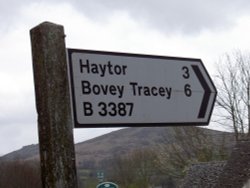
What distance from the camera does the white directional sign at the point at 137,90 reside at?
3650 millimetres

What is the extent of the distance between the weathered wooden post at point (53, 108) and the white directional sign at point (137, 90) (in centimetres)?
9

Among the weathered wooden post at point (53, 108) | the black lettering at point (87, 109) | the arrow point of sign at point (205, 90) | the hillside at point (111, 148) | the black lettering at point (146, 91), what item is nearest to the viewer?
the weathered wooden post at point (53, 108)

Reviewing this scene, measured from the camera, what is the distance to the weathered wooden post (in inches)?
136

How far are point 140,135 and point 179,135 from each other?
68.6m

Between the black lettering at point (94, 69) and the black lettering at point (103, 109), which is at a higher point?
the black lettering at point (94, 69)

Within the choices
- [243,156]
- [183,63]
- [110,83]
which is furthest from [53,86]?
[243,156]

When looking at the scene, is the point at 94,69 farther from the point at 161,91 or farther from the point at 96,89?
the point at 161,91

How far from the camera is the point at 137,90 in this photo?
3842 mm

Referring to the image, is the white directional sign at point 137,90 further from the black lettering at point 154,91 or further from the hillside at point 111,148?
the hillside at point 111,148

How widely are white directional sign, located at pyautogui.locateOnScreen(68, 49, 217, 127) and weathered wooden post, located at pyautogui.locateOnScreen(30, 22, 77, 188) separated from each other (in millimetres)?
87

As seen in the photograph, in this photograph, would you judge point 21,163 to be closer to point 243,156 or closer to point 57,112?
point 243,156

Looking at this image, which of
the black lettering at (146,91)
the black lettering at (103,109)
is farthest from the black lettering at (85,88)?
the black lettering at (146,91)

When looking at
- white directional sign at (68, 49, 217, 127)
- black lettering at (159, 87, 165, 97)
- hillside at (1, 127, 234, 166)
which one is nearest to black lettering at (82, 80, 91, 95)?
white directional sign at (68, 49, 217, 127)

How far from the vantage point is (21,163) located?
82.9 meters
